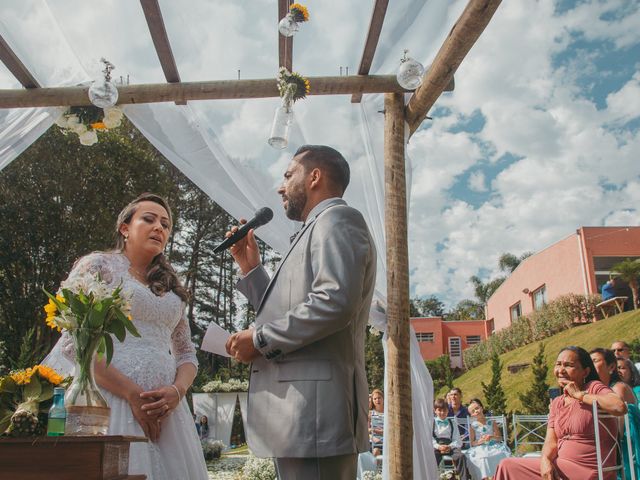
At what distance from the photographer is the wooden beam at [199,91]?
4410 millimetres

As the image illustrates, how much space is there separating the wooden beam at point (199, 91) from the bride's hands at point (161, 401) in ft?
8.07

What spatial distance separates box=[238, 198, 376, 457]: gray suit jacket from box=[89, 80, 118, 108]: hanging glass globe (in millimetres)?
2592

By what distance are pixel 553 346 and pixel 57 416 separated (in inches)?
865

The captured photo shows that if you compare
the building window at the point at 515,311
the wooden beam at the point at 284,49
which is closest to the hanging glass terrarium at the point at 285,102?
the wooden beam at the point at 284,49

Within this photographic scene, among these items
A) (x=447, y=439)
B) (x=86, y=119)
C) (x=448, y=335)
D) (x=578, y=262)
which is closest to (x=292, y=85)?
(x=86, y=119)

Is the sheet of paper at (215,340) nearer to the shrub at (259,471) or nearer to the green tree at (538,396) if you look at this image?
the shrub at (259,471)

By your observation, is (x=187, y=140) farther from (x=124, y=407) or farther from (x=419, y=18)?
(x=124, y=407)

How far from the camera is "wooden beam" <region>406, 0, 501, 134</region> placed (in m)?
3.58

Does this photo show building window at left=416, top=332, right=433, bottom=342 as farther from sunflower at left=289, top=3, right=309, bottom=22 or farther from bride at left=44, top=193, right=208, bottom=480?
bride at left=44, top=193, right=208, bottom=480

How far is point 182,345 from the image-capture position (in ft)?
9.57

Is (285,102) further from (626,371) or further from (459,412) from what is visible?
(459,412)

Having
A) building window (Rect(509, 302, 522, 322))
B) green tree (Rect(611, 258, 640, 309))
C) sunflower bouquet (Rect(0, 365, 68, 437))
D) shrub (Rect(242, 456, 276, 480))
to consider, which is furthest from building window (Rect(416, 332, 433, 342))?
sunflower bouquet (Rect(0, 365, 68, 437))

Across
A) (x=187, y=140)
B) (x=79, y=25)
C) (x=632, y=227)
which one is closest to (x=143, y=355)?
(x=187, y=140)

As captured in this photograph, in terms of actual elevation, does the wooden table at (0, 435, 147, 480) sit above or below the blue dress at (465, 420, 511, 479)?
above
